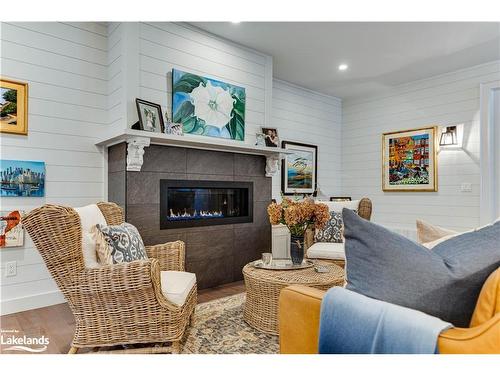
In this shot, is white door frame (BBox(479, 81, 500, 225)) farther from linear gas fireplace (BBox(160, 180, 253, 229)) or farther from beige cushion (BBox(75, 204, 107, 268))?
beige cushion (BBox(75, 204, 107, 268))

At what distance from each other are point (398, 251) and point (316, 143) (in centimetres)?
450

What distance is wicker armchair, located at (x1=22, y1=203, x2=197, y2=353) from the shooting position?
1.77 meters

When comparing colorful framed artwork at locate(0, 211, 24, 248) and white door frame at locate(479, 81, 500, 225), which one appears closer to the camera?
colorful framed artwork at locate(0, 211, 24, 248)

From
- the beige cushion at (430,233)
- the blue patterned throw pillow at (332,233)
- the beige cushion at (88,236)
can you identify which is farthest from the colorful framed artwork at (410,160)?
the beige cushion at (88,236)

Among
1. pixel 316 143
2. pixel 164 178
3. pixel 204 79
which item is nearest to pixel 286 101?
pixel 316 143

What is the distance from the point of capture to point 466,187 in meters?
4.19

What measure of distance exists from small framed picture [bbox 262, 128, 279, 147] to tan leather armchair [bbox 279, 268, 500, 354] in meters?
2.83

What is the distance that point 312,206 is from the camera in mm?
2455

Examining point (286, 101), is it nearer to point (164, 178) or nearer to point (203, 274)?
point (164, 178)

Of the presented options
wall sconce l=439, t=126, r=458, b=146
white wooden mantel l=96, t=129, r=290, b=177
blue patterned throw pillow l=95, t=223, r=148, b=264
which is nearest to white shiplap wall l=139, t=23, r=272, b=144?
white wooden mantel l=96, t=129, r=290, b=177

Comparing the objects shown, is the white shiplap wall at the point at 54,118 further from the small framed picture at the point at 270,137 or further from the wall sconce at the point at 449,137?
the wall sconce at the point at 449,137

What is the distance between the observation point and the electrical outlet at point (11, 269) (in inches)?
108

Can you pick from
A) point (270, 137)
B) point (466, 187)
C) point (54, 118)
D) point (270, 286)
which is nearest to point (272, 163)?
point (270, 137)

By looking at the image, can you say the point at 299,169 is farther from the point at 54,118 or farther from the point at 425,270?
the point at 425,270
